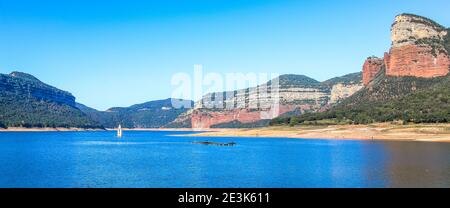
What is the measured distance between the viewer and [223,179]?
166ft

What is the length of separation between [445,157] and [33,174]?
5438 centimetres

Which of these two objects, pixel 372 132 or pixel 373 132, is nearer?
pixel 373 132

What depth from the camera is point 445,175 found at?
166 feet
